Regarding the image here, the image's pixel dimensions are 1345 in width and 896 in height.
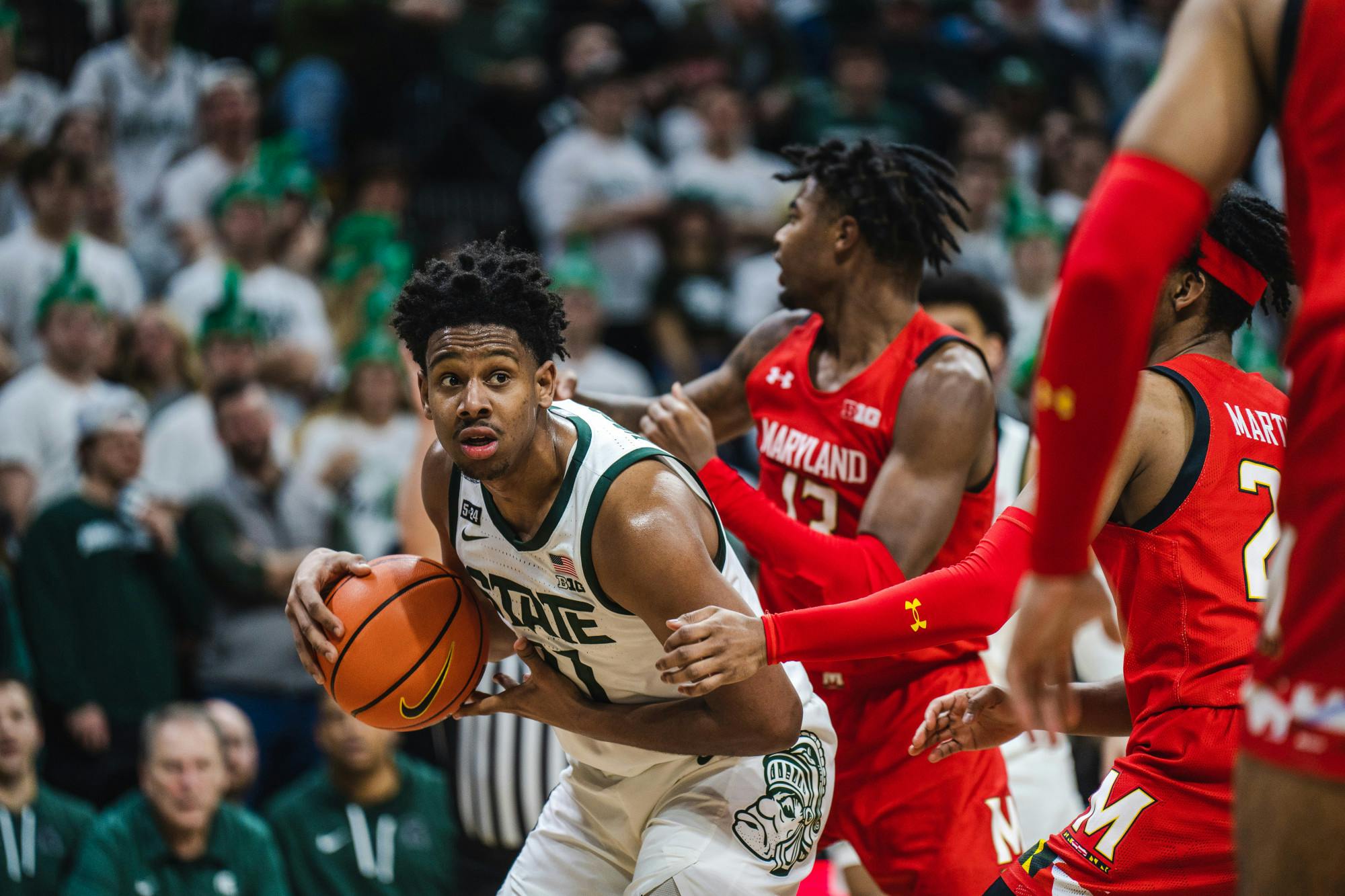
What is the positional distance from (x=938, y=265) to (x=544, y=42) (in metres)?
7.17

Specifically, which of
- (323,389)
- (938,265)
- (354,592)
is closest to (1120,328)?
(354,592)

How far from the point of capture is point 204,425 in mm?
7207

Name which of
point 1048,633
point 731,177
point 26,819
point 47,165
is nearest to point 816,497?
point 1048,633

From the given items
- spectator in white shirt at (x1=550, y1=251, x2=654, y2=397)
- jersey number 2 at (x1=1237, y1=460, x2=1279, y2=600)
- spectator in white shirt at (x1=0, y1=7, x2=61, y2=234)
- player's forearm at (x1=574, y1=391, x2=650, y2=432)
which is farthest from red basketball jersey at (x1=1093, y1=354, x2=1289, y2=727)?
spectator in white shirt at (x1=0, y1=7, x2=61, y2=234)

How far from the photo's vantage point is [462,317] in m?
3.22

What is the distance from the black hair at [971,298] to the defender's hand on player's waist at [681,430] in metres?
1.90

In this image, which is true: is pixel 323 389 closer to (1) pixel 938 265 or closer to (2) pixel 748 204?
(2) pixel 748 204

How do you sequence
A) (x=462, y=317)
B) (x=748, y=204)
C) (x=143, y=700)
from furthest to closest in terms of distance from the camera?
(x=748, y=204) → (x=143, y=700) → (x=462, y=317)

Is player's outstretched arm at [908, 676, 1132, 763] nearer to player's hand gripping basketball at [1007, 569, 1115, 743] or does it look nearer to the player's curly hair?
player's hand gripping basketball at [1007, 569, 1115, 743]

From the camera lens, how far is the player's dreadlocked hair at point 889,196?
4051mm

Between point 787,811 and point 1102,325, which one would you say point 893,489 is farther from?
point 1102,325

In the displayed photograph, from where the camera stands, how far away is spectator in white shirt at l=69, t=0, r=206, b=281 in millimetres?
9062

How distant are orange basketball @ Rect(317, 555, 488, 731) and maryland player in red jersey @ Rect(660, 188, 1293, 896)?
0.79 m

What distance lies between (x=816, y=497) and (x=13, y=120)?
6599mm
